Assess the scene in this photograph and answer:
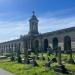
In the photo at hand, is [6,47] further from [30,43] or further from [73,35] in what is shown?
[73,35]

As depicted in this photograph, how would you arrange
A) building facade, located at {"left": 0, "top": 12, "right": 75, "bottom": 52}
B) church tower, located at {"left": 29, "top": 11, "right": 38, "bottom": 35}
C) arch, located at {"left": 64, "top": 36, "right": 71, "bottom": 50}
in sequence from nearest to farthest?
building facade, located at {"left": 0, "top": 12, "right": 75, "bottom": 52} < arch, located at {"left": 64, "top": 36, "right": 71, "bottom": 50} < church tower, located at {"left": 29, "top": 11, "right": 38, "bottom": 35}

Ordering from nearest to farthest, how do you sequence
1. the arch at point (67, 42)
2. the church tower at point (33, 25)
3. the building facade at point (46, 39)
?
the building facade at point (46, 39) → the arch at point (67, 42) → the church tower at point (33, 25)

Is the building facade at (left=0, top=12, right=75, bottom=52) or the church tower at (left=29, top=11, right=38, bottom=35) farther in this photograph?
the church tower at (left=29, top=11, right=38, bottom=35)

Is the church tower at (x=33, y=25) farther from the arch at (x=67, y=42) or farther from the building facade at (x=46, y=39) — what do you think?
the arch at (x=67, y=42)

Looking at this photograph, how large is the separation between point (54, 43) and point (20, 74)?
112 ft

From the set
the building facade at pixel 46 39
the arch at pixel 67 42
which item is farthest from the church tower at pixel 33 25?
the arch at pixel 67 42

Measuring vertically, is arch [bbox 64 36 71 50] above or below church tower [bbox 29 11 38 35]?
below

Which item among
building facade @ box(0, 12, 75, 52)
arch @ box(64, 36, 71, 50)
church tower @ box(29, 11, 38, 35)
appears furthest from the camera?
church tower @ box(29, 11, 38, 35)

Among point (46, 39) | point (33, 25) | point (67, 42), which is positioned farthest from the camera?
point (33, 25)

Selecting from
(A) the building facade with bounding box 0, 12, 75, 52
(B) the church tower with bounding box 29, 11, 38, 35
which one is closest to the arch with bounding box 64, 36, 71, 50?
(A) the building facade with bounding box 0, 12, 75, 52

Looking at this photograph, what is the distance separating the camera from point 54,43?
50875 mm

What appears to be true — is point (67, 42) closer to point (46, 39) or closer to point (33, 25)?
point (46, 39)

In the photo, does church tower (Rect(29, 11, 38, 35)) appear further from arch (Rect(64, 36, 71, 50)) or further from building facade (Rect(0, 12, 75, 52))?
arch (Rect(64, 36, 71, 50))

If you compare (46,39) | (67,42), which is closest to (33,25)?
(46,39)
